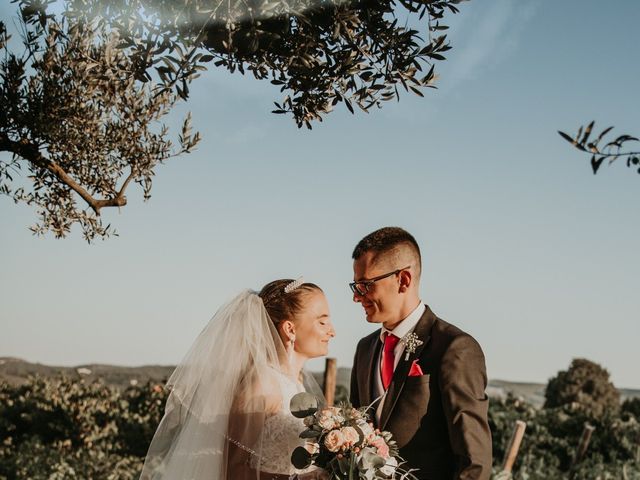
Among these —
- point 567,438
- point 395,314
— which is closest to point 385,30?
point 395,314

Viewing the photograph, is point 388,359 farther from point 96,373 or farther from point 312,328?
point 96,373

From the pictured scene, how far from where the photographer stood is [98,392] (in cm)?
1366

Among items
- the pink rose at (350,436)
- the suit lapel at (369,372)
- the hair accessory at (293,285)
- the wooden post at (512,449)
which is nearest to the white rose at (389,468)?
the pink rose at (350,436)

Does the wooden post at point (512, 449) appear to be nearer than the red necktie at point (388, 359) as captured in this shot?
No

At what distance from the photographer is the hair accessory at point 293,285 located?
4.40 metres

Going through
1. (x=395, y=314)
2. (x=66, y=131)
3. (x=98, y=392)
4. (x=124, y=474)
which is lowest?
(x=124, y=474)

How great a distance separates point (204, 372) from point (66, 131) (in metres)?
3.76

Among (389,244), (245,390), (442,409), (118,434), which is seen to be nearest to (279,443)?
(245,390)

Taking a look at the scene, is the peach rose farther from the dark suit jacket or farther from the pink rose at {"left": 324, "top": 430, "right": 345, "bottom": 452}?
the dark suit jacket

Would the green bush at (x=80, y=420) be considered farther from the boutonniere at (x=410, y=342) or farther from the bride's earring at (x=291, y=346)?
the boutonniere at (x=410, y=342)

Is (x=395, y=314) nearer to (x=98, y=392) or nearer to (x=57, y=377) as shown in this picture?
(x=98, y=392)

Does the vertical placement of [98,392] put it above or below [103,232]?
below

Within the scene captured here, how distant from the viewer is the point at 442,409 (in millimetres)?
4043

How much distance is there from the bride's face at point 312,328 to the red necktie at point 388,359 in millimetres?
388
